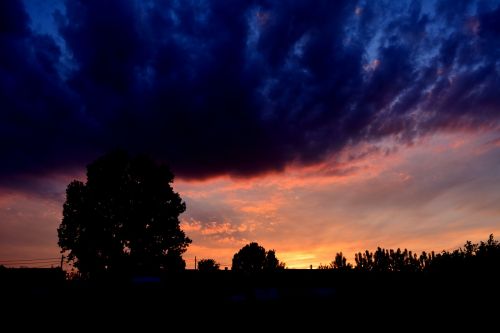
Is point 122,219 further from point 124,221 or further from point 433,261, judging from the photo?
point 433,261

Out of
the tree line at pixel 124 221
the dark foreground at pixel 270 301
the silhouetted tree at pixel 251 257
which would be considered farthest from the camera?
the silhouetted tree at pixel 251 257

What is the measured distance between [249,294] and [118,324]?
10174 millimetres

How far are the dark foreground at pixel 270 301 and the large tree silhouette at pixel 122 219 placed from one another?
5706 mm

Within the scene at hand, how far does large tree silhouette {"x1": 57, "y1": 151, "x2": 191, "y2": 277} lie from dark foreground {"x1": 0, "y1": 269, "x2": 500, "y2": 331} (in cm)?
571

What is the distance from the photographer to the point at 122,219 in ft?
109

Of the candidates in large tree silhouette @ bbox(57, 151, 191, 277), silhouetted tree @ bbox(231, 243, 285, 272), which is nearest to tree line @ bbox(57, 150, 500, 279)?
large tree silhouette @ bbox(57, 151, 191, 277)

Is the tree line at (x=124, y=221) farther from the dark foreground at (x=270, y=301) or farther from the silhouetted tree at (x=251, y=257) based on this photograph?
the silhouetted tree at (x=251, y=257)

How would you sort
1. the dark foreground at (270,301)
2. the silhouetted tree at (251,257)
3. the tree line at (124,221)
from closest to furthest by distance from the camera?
the dark foreground at (270,301) → the tree line at (124,221) → the silhouetted tree at (251,257)

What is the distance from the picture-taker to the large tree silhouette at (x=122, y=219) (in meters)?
32.2

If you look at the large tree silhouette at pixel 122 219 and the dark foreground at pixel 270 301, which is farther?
the large tree silhouette at pixel 122 219

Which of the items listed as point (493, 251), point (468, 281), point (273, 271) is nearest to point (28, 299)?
point (273, 271)

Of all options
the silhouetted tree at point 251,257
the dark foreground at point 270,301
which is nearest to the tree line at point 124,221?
the dark foreground at point 270,301

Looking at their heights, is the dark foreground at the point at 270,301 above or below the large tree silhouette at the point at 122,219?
below

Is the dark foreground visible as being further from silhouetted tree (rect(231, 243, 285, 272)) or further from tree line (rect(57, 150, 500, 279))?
silhouetted tree (rect(231, 243, 285, 272))
